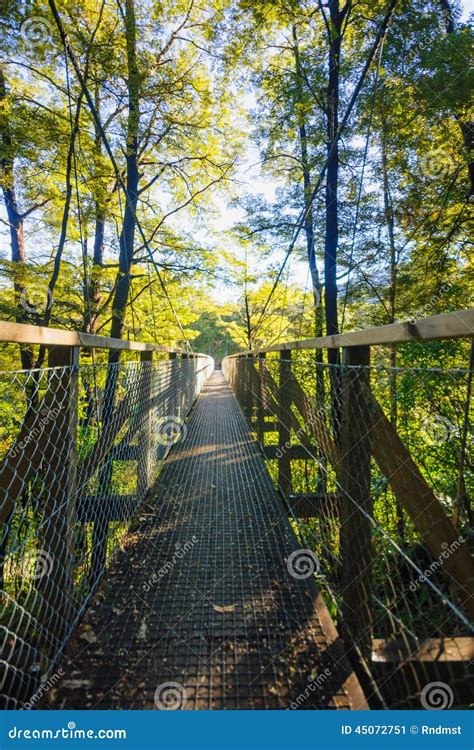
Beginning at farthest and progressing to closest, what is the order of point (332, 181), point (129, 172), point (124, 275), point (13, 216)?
point (13, 216)
point (129, 172)
point (124, 275)
point (332, 181)

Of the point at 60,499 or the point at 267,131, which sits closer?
the point at 60,499

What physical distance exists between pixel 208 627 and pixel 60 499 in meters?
0.70

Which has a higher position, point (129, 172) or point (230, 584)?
point (129, 172)

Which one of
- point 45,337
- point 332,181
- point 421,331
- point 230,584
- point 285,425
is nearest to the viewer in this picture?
point 421,331

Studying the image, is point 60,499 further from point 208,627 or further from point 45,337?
point 208,627

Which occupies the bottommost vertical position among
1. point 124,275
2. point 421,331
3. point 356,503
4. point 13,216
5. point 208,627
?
point 208,627

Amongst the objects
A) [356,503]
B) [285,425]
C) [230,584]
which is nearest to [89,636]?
[230,584]

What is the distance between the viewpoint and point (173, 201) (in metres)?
6.92

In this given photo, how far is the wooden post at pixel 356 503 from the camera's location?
1.11 m

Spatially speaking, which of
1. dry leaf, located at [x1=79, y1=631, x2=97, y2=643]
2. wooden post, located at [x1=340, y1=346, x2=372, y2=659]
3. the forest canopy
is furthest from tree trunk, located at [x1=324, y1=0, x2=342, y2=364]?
dry leaf, located at [x1=79, y1=631, x2=97, y2=643]

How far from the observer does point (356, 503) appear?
117cm

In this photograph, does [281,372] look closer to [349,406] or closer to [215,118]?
[349,406]

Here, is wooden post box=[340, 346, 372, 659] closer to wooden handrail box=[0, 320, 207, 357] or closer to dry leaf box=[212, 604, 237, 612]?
Answer: dry leaf box=[212, 604, 237, 612]

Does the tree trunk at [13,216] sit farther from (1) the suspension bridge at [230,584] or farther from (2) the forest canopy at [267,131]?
(1) the suspension bridge at [230,584]
